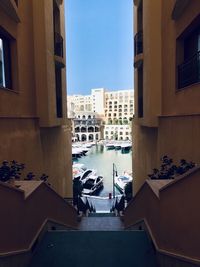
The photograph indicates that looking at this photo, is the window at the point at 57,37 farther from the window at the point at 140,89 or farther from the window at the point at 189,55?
the window at the point at 189,55

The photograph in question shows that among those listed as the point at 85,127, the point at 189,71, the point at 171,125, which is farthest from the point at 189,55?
the point at 85,127

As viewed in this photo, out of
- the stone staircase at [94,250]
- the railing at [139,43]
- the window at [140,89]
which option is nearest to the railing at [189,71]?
the railing at [139,43]

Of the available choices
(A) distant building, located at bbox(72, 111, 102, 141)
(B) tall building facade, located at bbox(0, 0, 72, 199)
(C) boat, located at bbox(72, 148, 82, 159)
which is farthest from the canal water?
(B) tall building facade, located at bbox(0, 0, 72, 199)

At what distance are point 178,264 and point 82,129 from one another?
281 feet

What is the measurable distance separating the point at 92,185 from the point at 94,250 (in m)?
26.2

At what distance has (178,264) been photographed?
13.7ft

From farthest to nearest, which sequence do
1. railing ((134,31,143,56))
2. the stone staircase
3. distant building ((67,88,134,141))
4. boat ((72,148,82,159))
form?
distant building ((67,88,134,141)) < boat ((72,148,82,159)) < railing ((134,31,143,56)) < the stone staircase

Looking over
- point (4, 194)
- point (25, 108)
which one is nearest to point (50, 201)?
point (4, 194)

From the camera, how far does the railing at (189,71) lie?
21.7 feet

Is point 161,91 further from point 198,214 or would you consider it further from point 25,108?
point 198,214

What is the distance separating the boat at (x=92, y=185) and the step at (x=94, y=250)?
77.8 feet

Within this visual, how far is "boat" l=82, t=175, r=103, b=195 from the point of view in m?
29.9

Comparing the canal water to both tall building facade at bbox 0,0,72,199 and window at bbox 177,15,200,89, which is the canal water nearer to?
tall building facade at bbox 0,0,72,199

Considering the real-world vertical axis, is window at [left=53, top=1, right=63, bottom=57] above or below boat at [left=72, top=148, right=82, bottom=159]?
above
